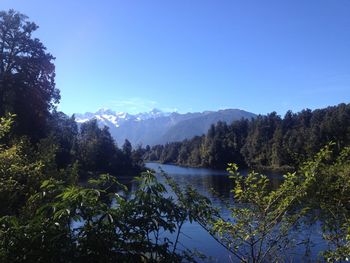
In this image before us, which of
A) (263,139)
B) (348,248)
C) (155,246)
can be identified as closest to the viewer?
(155,246)

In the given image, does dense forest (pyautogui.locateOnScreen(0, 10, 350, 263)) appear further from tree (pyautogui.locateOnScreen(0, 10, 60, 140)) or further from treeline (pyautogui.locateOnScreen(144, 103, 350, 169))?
treeline (pyautogui.locateOnScreen(144, 103, 350, 169))

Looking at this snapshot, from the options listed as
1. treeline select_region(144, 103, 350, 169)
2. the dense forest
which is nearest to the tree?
the dense forest

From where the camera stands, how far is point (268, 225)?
5.95 metres

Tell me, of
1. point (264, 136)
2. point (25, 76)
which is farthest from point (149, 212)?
point (264, 136)

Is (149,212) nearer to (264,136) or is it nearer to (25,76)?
(25,76)

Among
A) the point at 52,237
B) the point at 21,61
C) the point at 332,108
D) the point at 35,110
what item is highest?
the point at 332,108

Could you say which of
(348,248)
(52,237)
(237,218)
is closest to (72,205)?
(52,237)

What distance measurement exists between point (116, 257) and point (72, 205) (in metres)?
0.61

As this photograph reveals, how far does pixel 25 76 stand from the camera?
35.4 m

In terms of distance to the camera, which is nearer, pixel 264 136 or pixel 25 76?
pixel 25 76

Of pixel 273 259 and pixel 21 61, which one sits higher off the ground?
pixel 21 61

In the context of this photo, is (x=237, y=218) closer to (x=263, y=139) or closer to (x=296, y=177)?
(x=296, y=177)

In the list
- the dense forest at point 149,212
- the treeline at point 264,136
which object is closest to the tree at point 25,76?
the dense forest at point 149,212

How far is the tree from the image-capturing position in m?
33.8
